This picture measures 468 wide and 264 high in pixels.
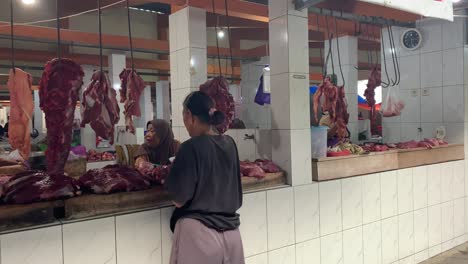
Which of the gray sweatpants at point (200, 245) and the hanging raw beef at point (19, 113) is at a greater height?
the hanging raw beef at point (19, 113)

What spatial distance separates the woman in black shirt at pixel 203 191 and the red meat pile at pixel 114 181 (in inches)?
17.8

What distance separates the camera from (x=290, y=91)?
11.5 feet

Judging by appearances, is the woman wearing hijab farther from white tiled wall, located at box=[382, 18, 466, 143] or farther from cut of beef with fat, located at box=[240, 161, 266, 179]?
white tiled wall, located at box=[382, 18, 466, 143]

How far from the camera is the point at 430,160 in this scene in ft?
15.6

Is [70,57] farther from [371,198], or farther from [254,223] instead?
[371,198]

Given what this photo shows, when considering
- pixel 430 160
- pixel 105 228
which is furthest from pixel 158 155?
pixel 430 160

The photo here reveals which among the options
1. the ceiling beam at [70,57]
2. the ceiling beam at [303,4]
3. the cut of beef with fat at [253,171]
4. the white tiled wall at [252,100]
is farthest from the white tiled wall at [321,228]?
the ceiling beam at [70,57]

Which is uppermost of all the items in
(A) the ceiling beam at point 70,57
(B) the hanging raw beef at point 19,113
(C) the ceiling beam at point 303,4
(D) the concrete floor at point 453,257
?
(A) the ceiling beam at point 70,57

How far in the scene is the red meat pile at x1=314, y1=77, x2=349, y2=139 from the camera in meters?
4.23

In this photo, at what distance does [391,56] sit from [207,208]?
470 cm

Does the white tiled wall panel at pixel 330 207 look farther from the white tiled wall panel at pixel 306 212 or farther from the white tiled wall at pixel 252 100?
the white tiled wall at pixel 252 100

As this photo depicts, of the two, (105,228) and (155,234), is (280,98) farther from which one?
(105,228)

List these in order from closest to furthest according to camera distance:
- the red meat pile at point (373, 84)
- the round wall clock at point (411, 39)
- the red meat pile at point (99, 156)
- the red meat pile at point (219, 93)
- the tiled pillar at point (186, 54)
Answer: the red meat pile at point (219, 93), the tiled pillar at point (186, 54), the red meat pile at point (373, 84), the round wall clock at point (411, 39), the red meat pile at point (99, 156)

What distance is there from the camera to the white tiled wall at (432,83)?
514 centimetres
